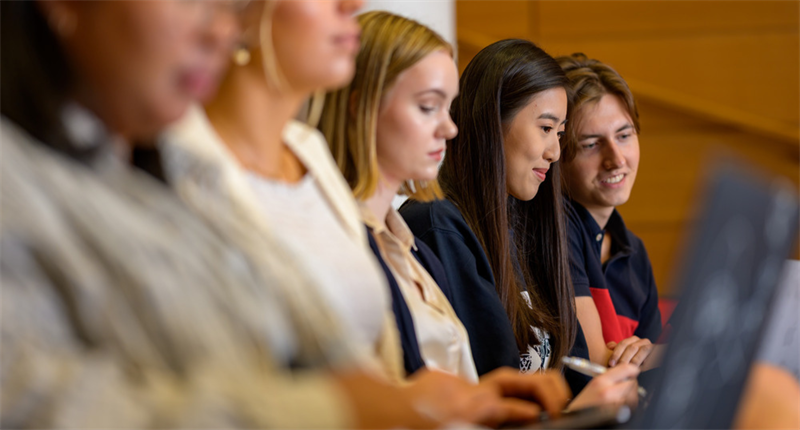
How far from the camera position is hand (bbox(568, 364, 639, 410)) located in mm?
1021

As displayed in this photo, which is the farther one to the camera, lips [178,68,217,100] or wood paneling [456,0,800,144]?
wood paneling [456,0,800,144]

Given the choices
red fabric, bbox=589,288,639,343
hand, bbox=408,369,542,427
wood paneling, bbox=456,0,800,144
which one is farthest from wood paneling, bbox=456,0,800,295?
hand, bbox=408,369,542,427

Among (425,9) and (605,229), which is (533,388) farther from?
(425,9)

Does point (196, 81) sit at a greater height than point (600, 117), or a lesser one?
greater

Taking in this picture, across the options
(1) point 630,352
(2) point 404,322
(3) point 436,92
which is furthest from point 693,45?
(2) point 404,322

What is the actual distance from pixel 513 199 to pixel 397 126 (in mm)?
761

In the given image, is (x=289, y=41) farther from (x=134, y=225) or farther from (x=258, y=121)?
(x=134, y=225)

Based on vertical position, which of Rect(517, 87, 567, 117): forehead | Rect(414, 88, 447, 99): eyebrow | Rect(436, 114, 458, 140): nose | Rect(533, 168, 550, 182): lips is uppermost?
Rect(414, 88, 447, 99): eyebrow

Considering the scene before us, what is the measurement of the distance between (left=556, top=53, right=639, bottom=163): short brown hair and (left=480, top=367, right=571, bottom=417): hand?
127cm

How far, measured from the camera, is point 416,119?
3.62 feet

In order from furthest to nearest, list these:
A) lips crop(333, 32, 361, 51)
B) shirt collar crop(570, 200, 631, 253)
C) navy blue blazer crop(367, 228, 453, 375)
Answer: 1. shirt collar crop(570, 200, 631, 253)
2. navy blue blazer crop(367, 228, 453, 375)
3. lips crop(333, 32, 361, 51)

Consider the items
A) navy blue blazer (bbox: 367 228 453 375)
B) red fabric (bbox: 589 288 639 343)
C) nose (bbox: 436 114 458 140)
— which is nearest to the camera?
navy blue blazer (bbox: 367 228 453 375)

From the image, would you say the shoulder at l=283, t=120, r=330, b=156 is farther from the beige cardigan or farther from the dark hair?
the dark hair

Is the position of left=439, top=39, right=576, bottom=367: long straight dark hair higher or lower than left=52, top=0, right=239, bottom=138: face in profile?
lower
